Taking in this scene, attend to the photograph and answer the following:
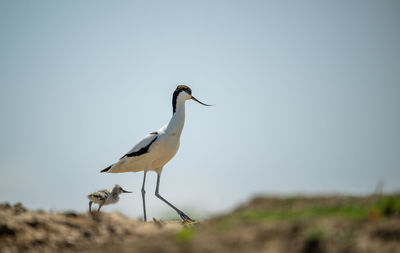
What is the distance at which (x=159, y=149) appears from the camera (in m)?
12.3

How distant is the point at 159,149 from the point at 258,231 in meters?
7.27

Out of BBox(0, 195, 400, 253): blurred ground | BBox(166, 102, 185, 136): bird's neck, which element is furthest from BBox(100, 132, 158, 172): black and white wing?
BBox(0, 195, 400, 253): blurred ground

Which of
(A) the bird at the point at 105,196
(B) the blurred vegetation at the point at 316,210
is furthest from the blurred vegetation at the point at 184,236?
(A) the bird at the point at 105,196

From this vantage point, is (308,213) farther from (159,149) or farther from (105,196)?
(105,196)

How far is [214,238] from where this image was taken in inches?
209

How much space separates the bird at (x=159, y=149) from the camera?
12.3m

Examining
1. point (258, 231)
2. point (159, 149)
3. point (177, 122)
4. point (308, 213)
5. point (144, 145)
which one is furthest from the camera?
point (177, 122)

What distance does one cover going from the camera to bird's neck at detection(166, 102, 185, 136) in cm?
1248

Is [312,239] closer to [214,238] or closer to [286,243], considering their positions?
[286,243]

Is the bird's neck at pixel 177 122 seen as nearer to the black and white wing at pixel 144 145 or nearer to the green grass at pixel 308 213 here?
the black and white wing at pixel 144 145

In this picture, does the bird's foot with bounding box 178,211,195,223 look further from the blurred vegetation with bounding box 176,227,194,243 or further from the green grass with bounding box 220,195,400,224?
the blurred vegetation with bounding box 176,227,194,243

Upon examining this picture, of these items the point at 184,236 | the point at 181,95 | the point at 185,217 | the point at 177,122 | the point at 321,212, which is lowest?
the point at 185,217

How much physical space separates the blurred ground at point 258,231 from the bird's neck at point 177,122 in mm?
5017

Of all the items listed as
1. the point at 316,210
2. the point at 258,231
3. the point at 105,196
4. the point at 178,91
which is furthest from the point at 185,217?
the point at 258,231
